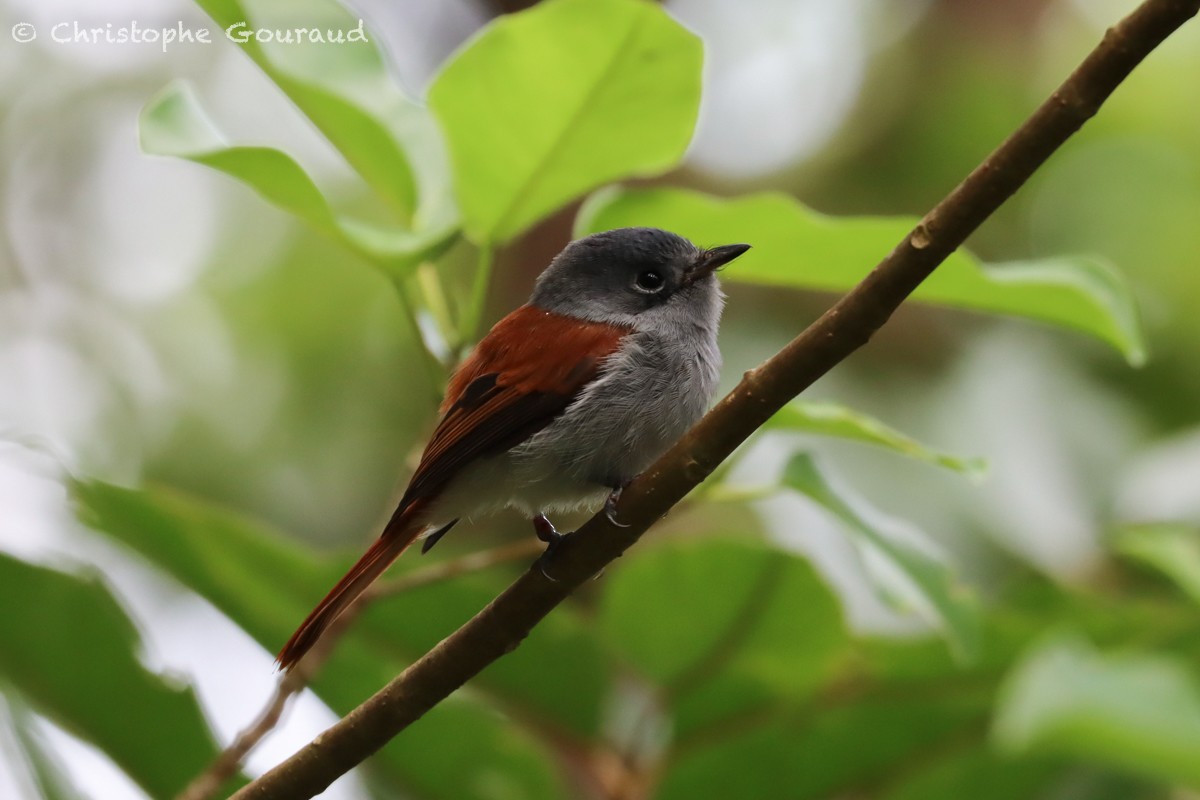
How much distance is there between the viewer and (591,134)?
214 cm

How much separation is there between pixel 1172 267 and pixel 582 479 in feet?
9.15

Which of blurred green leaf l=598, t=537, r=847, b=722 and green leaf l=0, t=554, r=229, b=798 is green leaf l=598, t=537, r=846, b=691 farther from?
green leaf l=0, t=554, r=229, b=798

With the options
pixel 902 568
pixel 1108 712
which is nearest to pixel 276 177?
pixel 902 568

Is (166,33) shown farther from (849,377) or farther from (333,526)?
(849,377)

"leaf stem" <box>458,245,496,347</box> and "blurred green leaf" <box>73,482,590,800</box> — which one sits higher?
"leaf stem" <box>458,245,496,347</box>

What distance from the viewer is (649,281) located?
2.54 meters

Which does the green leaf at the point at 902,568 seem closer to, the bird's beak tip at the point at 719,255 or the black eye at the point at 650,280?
the bird's beak tip at the point at 719,255

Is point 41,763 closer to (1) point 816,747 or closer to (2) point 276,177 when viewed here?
(2) point 276,177

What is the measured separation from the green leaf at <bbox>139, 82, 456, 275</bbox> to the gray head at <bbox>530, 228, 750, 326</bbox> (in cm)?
51

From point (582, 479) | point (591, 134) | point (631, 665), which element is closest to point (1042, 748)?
point (631, 665)

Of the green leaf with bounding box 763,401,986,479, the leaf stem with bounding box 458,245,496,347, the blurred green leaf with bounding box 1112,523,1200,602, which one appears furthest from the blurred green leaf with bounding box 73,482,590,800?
the blurred green leaf with bounding box 1112,523,1200,602

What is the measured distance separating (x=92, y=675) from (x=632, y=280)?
1213 mm

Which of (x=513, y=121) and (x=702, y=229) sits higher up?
(x=513, y=121)

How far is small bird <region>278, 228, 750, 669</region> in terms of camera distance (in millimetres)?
2125
